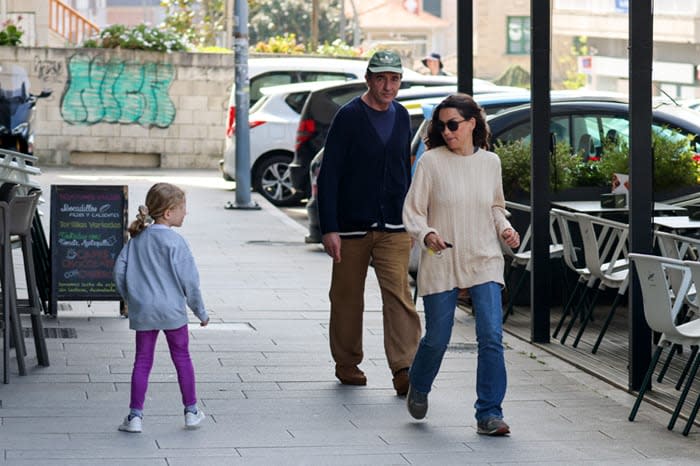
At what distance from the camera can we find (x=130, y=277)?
7176 millimetres

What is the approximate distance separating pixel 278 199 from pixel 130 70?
8.53 m

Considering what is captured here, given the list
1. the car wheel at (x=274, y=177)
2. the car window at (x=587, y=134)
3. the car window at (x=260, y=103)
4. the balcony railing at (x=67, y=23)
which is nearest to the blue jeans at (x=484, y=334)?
the car window at (x=587, y=134)

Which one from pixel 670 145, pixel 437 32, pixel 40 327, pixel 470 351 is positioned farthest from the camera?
pixel 437 32

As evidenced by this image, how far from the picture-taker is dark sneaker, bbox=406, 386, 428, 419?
7.47 meters

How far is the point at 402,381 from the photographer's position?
816cm

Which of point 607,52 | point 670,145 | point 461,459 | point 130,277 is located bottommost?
point 461,459

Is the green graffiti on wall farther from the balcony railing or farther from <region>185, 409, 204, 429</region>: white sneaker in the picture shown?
<region>185, 409, 204, 429</region>: white sneaker

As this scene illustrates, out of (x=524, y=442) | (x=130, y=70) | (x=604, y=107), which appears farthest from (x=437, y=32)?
(x=524, y=442)

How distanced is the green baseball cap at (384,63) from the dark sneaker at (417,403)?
1.68 metres

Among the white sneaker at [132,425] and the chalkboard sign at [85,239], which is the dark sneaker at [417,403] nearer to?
the white sneaker at [132,425]

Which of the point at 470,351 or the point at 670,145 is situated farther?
the point at 670,145

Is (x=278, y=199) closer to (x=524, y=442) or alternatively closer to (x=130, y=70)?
A: (x=130, y=70)

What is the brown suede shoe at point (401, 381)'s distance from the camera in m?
8.16

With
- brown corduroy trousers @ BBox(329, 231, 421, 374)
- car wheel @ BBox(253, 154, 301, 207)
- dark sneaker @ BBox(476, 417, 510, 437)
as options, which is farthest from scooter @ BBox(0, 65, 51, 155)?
dark sneaker @ BBox(476, 417, 510, 437)
